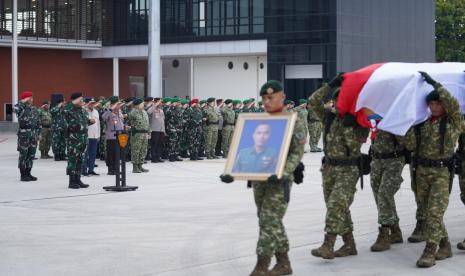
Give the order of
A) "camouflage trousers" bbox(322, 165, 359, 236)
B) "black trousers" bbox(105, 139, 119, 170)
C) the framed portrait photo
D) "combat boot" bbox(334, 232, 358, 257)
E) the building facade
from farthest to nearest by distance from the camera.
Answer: the building facade
"black trousers" bbox(105, 139, 119, 170)
"combat boot" bbox(334, 232, 358, 257)
"camouflage trousers" bbox(322, 165, 359, 236)
the framed portrait photo

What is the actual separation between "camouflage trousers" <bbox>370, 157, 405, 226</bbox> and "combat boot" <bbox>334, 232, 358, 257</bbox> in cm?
57

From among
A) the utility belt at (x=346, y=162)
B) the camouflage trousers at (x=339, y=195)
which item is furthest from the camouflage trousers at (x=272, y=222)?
the utility belt at (x=346, y=162)

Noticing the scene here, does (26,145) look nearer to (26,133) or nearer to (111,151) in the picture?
(26,133)

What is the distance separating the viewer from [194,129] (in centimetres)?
2545

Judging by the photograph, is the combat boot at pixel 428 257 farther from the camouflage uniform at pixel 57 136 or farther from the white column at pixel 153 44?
the white column at pixel 153 44

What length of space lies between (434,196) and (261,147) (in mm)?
2191

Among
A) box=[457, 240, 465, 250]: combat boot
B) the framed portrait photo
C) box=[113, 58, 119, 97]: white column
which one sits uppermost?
box=[113, 58, 119, 97]: white column

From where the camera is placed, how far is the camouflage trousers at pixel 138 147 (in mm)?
20312

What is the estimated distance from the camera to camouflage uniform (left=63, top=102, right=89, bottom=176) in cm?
1683

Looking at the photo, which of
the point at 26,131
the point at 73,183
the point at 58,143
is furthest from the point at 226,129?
the point at 73,183

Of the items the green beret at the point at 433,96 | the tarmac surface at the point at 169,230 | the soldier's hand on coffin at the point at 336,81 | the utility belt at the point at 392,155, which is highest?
the soldier's hand on coffin at the point at 336,81

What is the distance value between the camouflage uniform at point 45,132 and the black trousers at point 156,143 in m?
3.42

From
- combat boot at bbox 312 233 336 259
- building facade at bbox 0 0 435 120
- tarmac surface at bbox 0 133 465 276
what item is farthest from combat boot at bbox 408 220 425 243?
building facade at bbox 0 0 435 120

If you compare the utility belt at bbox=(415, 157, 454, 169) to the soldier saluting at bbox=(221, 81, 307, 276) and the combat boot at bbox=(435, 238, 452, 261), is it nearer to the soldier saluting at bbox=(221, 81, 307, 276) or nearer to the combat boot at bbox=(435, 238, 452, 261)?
the combat boot at bbox=(435, 238, 452, 261)
